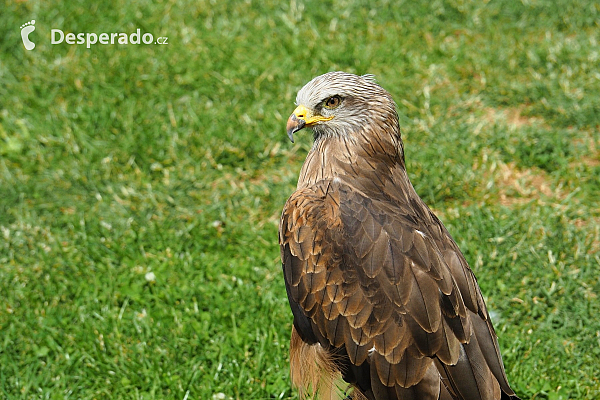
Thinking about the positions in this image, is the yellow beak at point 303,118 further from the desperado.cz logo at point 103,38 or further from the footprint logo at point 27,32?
the footprint logo at point 27,32

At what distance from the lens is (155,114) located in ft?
23.5

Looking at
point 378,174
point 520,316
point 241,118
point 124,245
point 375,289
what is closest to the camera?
point 375,289

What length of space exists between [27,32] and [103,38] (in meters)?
0.88

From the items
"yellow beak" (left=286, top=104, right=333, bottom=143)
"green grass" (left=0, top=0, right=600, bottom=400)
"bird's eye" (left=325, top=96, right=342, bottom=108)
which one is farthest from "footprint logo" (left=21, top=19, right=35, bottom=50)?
"bird's eye" (left=325, top=96, right=342, bottom=108)

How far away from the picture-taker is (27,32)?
8172 mm

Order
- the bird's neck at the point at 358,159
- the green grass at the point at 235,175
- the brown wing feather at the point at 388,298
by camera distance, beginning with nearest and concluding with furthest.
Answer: the brown wing feather at the point at 388,298
the bird's neck at the point at 358,159
the green grass at the point at 235,175

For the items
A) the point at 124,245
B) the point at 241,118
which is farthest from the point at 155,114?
the point at 124,245

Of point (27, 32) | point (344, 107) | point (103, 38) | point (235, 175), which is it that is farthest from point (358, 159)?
point (27, 32)

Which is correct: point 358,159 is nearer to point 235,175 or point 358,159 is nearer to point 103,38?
point 235,175

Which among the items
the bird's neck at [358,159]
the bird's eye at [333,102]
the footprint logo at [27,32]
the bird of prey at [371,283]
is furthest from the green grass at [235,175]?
the bird's eye at [333,102]

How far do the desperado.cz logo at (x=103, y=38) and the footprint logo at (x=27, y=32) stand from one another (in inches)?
9.6

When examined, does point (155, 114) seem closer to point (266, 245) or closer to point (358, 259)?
point (266, 245)

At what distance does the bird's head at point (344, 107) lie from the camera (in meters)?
4.19

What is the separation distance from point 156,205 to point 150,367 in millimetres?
1880
